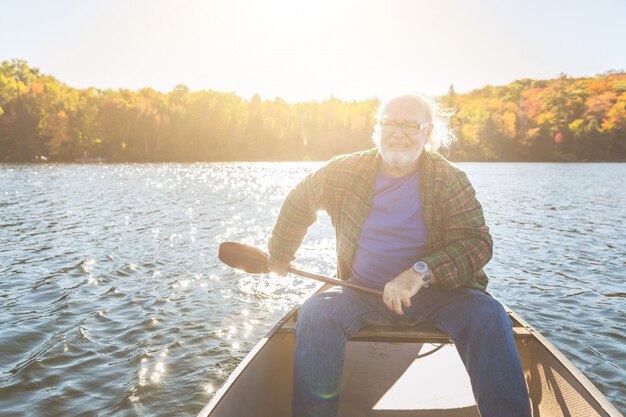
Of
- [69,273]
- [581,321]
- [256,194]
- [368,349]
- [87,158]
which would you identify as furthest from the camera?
[87,158]

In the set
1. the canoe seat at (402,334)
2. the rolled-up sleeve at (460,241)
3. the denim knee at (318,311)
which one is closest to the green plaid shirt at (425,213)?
the rolled-up sleeve at (460,241)

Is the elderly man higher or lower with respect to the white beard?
lower

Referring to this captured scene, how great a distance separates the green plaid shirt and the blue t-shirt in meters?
0.06

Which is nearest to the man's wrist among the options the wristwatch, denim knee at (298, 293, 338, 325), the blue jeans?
the wristwatch

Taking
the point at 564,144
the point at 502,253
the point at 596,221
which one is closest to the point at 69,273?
the point at 502,253

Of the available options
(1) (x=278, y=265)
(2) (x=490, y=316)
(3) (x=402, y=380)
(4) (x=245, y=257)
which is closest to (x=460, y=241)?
(2) (x=490, y=316)

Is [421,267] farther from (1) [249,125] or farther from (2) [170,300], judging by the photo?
(1) [249,125]

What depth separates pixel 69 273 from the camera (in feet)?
33.3

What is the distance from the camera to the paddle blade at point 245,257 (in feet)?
13.5

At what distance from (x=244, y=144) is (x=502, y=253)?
252ft

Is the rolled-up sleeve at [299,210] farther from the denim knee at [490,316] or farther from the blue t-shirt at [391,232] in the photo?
the denim knee at [490,316]

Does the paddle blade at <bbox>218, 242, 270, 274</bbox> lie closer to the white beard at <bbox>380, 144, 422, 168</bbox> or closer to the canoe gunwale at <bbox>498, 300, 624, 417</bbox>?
the white beard at <bbox>380, 144, 422, 168</bbox>

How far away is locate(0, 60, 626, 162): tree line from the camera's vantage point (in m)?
70.2

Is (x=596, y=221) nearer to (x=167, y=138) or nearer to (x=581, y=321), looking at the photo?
(x=581, y=321)
